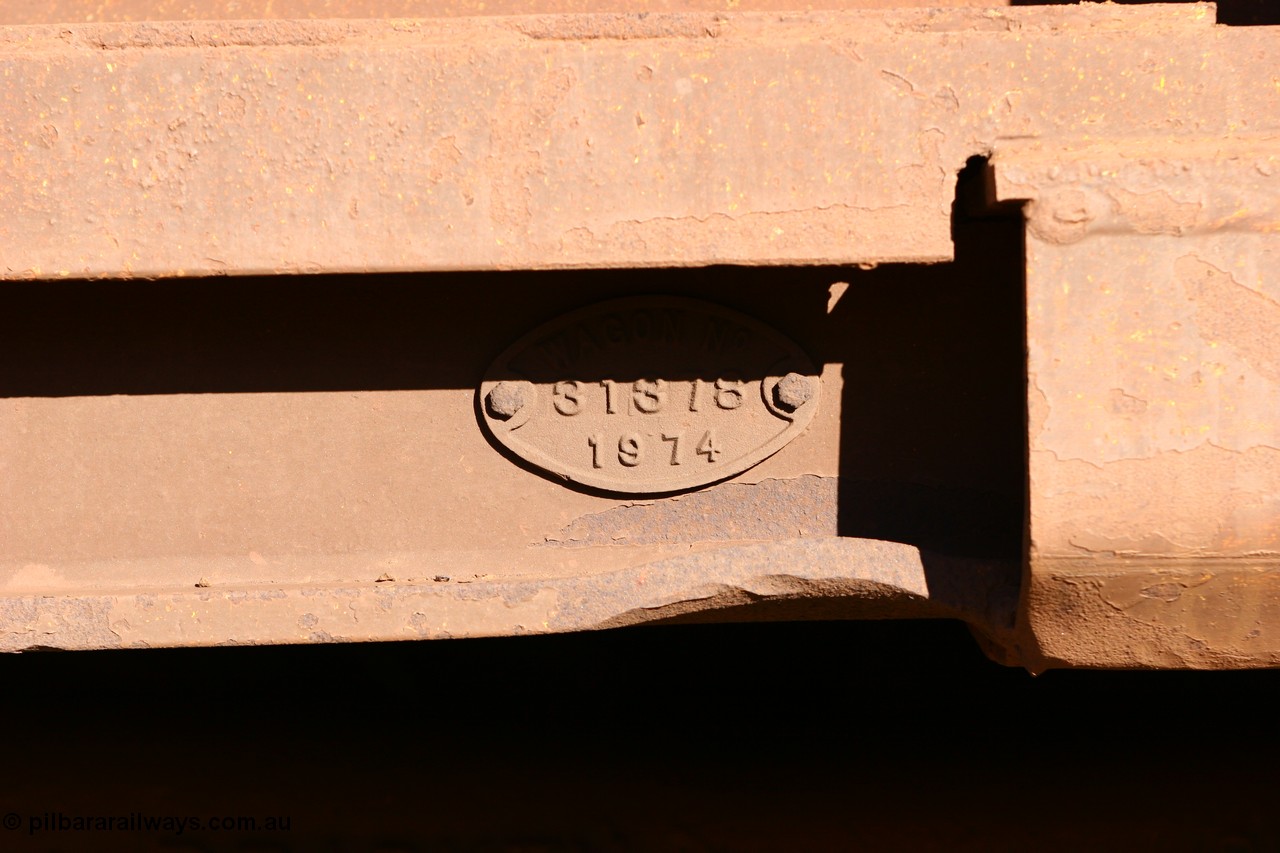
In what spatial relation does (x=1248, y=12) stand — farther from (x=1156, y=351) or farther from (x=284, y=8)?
(x=284, y=8)

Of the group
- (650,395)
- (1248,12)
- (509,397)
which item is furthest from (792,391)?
(1248,12)

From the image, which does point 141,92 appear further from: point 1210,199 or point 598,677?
point 598,677

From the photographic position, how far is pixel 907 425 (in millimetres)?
1739

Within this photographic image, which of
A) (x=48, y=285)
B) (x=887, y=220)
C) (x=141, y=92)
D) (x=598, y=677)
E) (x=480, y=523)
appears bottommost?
(x=598, y=677)

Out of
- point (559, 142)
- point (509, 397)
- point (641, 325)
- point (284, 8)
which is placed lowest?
point (509, 397)

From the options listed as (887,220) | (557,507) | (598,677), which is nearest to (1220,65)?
(887,220)

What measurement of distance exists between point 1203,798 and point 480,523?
6.15ft

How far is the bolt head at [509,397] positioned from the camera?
170 cm

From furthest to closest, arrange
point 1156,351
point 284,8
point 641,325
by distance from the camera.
Result: point 284,8 < point 641,325 < point 1156,351

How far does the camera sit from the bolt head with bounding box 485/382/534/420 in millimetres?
1697

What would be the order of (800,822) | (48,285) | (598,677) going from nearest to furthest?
(48,285)
(800,822)
(598,677)

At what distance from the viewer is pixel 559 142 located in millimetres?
1512

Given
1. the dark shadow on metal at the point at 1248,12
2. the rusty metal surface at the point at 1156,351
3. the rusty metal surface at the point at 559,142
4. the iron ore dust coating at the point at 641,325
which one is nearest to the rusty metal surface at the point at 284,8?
the iron ore dust coating at the point at 641,325

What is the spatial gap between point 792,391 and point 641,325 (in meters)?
0.28
